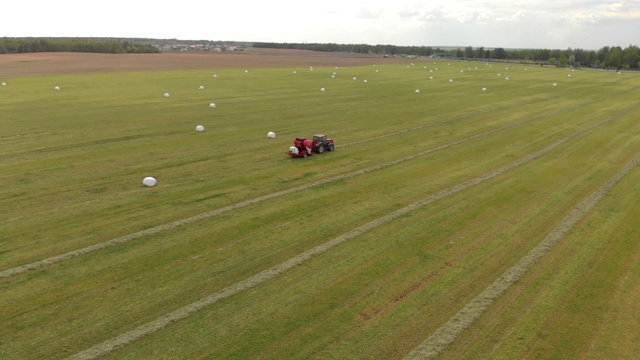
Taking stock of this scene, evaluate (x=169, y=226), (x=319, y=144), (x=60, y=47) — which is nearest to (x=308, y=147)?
(x=319, y=144)

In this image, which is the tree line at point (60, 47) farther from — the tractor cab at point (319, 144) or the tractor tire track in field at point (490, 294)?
the tractor tire track in field at point (490, 294)

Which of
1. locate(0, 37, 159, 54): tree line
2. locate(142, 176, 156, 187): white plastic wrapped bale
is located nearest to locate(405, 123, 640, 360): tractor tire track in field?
locate(142, 176, 156, 187): white plastic wrapped bale

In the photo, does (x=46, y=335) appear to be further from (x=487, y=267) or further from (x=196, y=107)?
(x=196, y=107)

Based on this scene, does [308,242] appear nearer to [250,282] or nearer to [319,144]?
[250,282]

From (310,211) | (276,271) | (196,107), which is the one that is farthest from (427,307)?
(196,107)

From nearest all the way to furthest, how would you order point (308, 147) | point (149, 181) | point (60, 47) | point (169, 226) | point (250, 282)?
point (250, 282) < point (169, 226) < point (149, 181) < point (308, 147) < point (60, 47)
